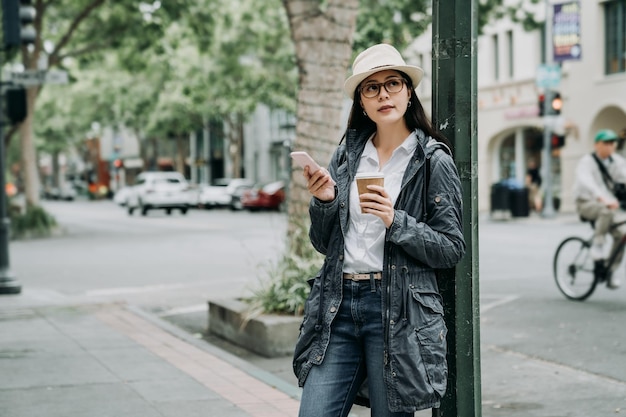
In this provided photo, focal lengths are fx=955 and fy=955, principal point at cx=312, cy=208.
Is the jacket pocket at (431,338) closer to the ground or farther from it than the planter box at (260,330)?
farther from it

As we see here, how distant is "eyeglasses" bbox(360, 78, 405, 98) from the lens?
3.34m

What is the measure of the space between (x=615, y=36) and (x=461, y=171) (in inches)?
1183

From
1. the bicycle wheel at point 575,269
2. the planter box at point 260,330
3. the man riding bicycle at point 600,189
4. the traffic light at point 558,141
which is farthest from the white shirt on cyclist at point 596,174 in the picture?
the traffic light at point 558,141

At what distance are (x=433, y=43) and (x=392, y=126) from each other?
1.79 feet

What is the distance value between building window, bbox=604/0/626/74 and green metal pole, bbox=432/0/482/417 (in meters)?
29.5

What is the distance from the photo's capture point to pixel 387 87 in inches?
132

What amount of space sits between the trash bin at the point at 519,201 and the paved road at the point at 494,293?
2.00m

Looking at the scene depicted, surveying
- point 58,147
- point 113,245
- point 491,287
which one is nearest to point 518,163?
point 113,245

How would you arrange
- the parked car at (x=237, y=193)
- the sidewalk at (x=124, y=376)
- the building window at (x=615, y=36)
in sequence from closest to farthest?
1. the sidewalk at (x=124, y=376)
2. the building window at (x=615, y=36)
3. the parked car at (x=237, y=193)

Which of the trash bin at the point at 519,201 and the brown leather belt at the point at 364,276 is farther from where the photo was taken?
the trash bin at the point at 519,201

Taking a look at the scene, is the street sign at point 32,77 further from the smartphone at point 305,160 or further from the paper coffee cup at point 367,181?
the paper coffee cup at point 367,181

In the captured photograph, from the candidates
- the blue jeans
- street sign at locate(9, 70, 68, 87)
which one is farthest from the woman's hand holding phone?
street sign at locate(9, 70, 68, 87)

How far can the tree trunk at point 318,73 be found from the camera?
893 cm

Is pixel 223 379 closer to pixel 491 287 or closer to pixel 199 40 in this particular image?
pixel 491 287
